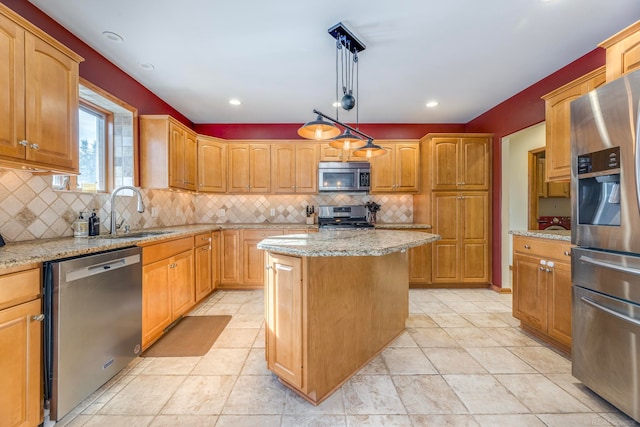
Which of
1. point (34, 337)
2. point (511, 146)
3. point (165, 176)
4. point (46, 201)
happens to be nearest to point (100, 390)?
point (34, 337)

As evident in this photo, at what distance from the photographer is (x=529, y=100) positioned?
121 inches

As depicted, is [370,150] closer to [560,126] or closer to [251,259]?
[560,126]

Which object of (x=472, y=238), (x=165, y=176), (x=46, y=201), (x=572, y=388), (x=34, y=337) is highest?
(x=165, y=176)

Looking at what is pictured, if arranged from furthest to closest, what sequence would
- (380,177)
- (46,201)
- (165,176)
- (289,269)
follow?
1. (380,177)
2. (165,176)
3. (46,201)
4. (289,269)

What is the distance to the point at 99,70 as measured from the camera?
7.89ft

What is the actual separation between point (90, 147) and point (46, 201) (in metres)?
0.86

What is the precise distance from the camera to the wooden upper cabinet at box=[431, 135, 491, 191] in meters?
3.74

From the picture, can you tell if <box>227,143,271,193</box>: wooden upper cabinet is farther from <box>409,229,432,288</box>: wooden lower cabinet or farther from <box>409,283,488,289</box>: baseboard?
<box>409,283,488,289</box>: baseboard

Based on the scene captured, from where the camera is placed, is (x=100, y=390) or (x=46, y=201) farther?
(x=46, y=201)

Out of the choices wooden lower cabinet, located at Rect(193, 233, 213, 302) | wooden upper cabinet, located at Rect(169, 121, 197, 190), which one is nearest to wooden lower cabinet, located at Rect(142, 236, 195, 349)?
wooden lower cabinet, located at Rect(193, 233, 213, 302)

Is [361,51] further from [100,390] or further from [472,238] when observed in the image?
[100,390]

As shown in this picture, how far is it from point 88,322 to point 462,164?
4332 millimetres

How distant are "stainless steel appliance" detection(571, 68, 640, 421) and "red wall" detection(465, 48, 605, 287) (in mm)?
1274

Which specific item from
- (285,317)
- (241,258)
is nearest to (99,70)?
(241,258)
